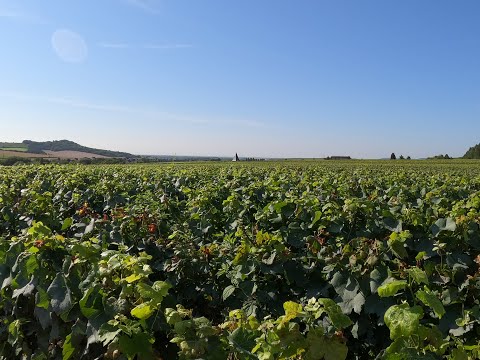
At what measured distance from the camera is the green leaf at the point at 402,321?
5.32ft

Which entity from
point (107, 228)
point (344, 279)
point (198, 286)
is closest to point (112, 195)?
point (107, 228)

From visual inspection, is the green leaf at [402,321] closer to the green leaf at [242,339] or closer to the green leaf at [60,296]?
the green leaf at [242,339]

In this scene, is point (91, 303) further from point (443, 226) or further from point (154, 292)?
point (443, 226)

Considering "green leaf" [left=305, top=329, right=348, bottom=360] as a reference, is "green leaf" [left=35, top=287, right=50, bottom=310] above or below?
below

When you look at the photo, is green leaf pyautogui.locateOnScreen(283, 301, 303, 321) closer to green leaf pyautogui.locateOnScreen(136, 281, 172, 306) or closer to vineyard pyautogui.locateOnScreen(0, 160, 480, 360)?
vineyard pyautogui.locateOnScreen(0, 160, 480, 360)

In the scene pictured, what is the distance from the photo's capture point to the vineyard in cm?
195

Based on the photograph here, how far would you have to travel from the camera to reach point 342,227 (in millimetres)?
4754

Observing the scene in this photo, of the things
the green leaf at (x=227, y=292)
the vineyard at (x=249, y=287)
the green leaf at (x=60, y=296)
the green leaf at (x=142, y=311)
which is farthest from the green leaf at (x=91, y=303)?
the green leaf at (x=227, y=292)

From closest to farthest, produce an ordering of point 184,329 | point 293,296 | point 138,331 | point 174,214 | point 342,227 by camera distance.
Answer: point 184,329, point 138,331, point 293,296, point 342,227, point 174,214

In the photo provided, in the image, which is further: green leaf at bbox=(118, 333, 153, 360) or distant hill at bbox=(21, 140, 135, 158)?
distant hill at bbox=(21, 140, 135, 158)

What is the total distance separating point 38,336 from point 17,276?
0.66 meters

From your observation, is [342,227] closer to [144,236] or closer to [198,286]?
[198,286]

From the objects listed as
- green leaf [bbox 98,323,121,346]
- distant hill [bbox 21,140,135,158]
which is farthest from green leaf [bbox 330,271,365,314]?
distant hill [bbox 21,140,135,158]

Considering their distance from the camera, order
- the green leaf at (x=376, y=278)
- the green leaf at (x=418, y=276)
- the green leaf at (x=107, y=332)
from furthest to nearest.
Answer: the green leaf at (x=376, y=278), the green leaf at (x=418, y=276), the green leaf at (x=107, y=332)
